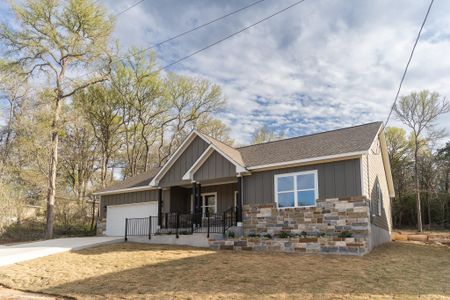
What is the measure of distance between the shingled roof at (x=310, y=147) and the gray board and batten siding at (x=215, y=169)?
0.38m

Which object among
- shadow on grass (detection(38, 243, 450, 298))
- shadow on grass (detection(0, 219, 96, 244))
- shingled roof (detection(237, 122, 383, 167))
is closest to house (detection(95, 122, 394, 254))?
shingled roof (detection(237, 122, 383, 167))

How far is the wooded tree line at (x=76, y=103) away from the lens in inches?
818

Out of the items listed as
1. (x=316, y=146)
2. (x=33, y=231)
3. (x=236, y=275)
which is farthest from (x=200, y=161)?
(x=33, y=231)

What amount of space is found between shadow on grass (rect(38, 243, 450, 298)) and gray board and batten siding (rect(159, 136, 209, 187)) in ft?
21.0

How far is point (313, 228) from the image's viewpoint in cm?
1284

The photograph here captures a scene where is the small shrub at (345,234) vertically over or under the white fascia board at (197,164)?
under

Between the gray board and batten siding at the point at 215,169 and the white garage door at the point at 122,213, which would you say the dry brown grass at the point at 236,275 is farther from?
the white garage door at the point at 122,213

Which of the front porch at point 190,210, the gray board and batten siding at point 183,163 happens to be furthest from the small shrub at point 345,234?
A: the gray board and batten siding at point 183,163

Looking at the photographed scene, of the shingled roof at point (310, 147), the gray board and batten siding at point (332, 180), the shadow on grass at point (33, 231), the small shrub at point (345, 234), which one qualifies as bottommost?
the shadow on grass at point (33, 231)

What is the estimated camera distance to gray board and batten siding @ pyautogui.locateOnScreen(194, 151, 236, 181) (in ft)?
50.4

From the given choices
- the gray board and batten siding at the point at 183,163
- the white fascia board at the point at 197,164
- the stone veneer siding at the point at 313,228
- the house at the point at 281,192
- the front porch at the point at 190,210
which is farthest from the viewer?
the gray board and batten siding at the point at 183,163

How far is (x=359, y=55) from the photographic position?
1266cm

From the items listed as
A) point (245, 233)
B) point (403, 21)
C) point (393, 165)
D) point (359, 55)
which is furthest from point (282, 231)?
point (393, 165)

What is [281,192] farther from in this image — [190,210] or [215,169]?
[190,210]
